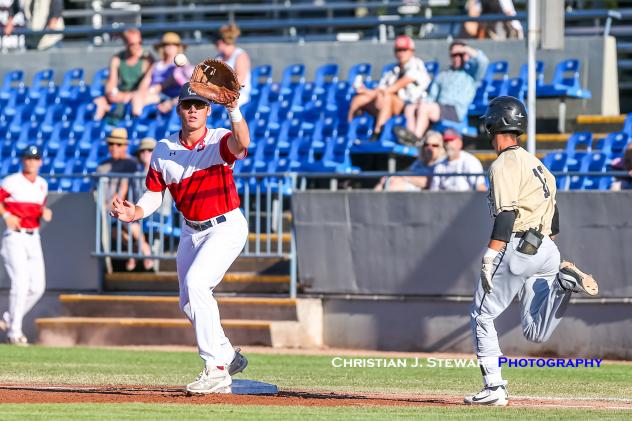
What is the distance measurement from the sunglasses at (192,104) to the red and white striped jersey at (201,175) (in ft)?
0.77

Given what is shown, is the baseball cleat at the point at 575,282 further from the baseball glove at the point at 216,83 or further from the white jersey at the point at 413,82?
the white jersey at the point at 413,82

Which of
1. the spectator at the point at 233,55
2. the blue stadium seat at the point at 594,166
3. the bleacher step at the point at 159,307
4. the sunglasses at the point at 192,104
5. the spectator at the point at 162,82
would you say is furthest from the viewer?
the spectator at the point at 162,82

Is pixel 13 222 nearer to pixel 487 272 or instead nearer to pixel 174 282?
pixel 174 282

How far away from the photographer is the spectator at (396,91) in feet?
60.7

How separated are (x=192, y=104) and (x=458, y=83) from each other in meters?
9.24

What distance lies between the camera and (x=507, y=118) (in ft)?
31.4

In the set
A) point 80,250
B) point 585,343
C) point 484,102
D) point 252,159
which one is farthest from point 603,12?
point 80,250

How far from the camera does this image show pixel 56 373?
1251 cm

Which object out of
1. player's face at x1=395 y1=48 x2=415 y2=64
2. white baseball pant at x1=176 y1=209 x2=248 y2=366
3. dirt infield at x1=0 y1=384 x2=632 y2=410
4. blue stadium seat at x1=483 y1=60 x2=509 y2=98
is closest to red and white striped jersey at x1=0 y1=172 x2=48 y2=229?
player's face at x1=395 y1=48 x2=415 y2=64

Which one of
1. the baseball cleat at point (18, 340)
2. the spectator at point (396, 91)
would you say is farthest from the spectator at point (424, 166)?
the baseball cleat at point (18, 340)

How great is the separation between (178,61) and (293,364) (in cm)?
471

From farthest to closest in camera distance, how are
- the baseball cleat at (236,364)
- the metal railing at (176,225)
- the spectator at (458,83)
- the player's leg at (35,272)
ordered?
the spectator at (458,83), the player's leg at (35,272), the metal railing at (176,225), the baseball cleat at (236,364)

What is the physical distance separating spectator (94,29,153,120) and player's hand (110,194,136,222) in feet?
36.6

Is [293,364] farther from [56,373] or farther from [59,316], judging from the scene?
[59,316]
